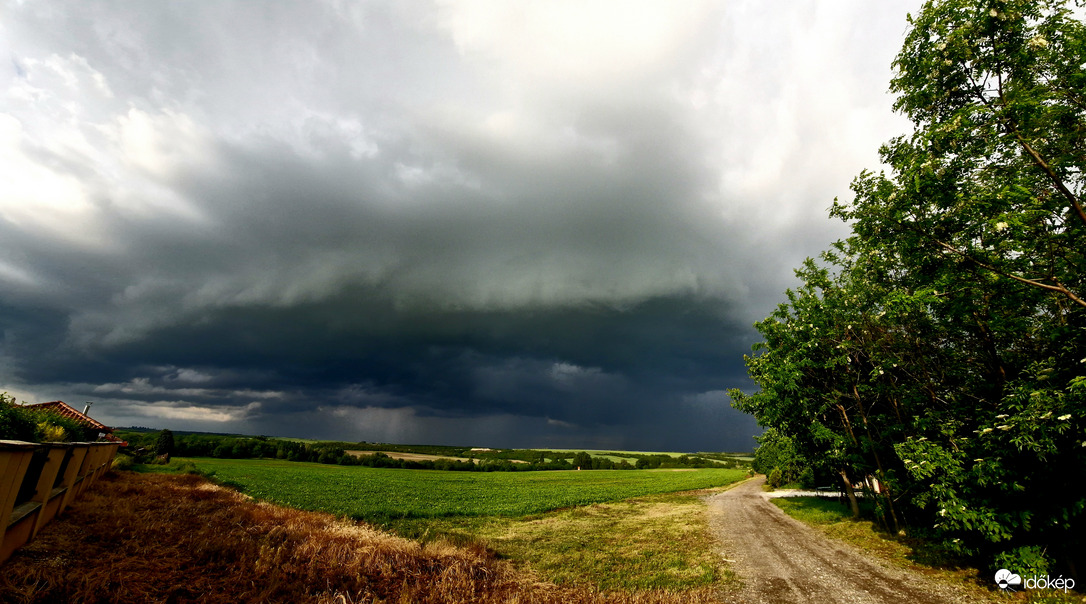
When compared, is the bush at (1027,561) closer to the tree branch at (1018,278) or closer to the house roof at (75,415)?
the tree branch at (1018,278)

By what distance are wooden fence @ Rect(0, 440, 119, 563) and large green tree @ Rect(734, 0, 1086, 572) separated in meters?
20.8

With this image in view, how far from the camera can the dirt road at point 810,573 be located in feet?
46.1

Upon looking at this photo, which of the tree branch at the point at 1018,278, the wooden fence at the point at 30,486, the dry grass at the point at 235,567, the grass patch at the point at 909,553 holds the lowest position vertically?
the grass patch at the point at 909,553

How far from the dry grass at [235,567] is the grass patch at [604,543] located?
3.77 meters

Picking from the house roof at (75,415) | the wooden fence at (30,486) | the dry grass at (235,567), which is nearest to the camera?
the dry grass at (235,567)

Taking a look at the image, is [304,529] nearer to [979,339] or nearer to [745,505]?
[979,339]

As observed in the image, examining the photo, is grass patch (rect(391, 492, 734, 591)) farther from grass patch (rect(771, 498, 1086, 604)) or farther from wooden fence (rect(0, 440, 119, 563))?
wooden fence (rect(0, 440, 119, 563))

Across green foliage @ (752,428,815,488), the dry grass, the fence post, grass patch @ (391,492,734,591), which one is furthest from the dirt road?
the fence post

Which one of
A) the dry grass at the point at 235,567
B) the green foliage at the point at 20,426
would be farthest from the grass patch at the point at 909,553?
the green foliage at the point at 20,426

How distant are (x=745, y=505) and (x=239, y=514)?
4096 centimetres

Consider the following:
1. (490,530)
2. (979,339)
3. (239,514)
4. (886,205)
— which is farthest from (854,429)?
(239,514)

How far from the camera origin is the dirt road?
14062 millimetres

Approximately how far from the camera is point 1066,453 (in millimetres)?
12758

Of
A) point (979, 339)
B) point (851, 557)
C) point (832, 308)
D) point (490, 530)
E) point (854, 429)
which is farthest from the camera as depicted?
point (490, 530)
